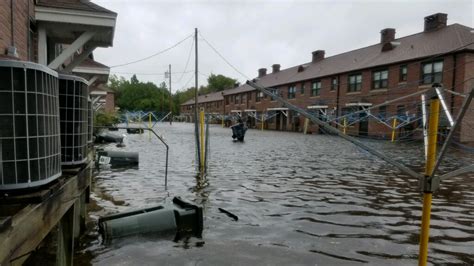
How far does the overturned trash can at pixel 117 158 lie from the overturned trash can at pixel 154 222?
24.0 ft

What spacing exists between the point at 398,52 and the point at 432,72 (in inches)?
198

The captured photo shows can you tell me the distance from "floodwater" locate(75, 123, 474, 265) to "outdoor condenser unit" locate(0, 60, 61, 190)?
2.48 m

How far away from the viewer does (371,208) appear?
7.66 m

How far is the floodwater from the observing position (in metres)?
5.13

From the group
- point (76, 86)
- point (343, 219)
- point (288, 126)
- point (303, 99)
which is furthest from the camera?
point (288, 126)

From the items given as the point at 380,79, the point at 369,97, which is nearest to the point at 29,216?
the point at 369,97

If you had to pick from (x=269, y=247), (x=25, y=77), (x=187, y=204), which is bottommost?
(x=269, y=247)

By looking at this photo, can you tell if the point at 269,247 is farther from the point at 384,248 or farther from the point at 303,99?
the point at 303,99

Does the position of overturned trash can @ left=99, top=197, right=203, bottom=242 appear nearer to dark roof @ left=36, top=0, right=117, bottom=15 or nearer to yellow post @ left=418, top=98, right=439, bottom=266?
yellow post @ left=418, top=98, right=439, bottom=266

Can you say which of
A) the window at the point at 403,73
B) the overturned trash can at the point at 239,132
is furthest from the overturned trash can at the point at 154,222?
the window at the point at 403,73

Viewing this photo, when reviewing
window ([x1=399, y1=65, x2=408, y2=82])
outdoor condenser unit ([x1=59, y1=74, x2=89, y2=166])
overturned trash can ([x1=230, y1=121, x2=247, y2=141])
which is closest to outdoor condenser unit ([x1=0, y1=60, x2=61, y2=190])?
outdoor condenser unit ([x1=59, y1=74, x2=89, y2=166])

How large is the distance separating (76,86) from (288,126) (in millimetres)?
43423

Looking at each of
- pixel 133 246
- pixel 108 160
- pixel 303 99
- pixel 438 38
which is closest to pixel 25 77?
pixel 133 246

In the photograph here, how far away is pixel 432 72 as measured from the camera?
89.0 ft
